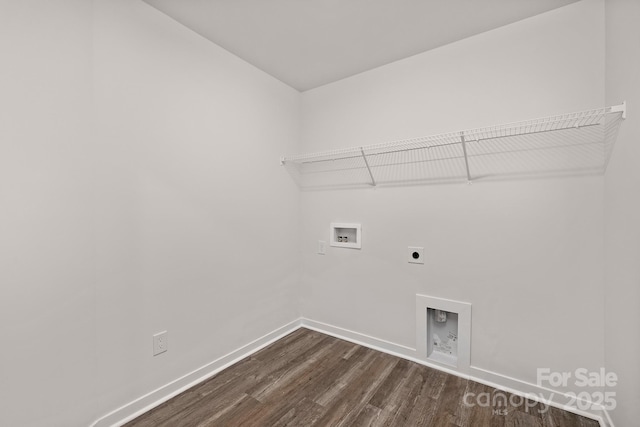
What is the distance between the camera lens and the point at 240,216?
2.18 m

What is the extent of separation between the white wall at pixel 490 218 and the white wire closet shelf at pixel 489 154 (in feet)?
0.28

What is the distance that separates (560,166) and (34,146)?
108 inches

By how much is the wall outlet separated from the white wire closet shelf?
5.44 ft

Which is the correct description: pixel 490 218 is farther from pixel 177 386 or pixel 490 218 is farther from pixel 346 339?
pixel 177 386

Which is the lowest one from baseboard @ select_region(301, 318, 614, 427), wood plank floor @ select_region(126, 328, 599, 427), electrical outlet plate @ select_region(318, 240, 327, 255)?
wood plank floor @ select_region(126, 328, 599, 427)

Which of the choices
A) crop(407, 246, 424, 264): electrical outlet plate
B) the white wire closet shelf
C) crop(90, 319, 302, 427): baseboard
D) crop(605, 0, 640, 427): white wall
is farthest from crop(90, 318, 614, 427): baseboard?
the white wire closet shelf

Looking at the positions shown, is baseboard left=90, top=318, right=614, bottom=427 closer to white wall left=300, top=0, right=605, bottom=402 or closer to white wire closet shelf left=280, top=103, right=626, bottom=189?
white wall left=300, top=0, right=605, bottom=402

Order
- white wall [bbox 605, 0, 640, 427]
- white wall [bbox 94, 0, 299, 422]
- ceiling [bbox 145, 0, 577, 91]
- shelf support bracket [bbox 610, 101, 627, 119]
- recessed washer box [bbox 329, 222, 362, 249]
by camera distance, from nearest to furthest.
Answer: white wall [bbox 605, 0, 640, 427] < shelf support bracket [bbox 610, 101, 627, 119] < white wall [bbox 94, 0, 299, 422] < ceiling [bbox 145, 0, 577, 91] < recessed washer box [bbox 329, 222, 362, 249]

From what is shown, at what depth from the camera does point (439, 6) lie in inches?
63.9

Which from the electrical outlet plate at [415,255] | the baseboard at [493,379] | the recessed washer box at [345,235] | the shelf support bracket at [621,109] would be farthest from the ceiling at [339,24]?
the baseboard at [493,379]

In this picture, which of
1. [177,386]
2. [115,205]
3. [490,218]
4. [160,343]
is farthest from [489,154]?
[177,386]

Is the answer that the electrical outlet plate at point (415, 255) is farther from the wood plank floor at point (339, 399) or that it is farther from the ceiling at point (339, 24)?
the ceiling at point (339, 24)

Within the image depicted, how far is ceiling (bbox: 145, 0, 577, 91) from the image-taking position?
1619 millimetres

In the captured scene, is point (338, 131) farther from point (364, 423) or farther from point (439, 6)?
point (364, 423)
